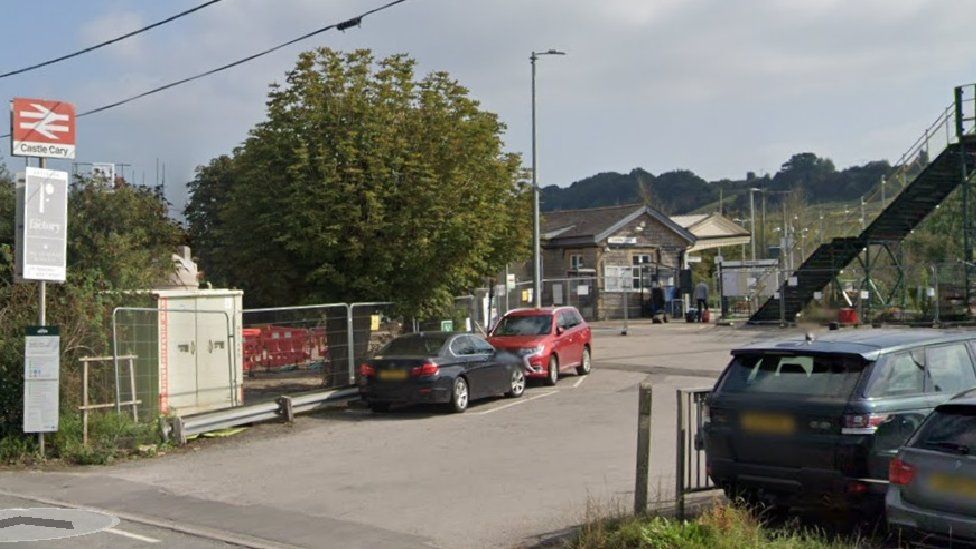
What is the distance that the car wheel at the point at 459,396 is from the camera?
1788 centimetres

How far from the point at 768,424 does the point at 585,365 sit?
52.2ft

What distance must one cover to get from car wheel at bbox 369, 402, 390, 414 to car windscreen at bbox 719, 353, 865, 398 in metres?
10.1

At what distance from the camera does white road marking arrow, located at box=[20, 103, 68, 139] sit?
46.4 ft

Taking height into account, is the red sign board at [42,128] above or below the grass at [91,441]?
above

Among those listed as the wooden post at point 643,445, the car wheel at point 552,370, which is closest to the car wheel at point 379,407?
the car wheel at point 552,370

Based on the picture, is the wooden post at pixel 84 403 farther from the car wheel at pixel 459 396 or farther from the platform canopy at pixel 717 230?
the platform canopy at pixel 717 230

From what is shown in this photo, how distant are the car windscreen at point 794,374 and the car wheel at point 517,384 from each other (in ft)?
36.8

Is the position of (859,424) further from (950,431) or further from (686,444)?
(686,444)

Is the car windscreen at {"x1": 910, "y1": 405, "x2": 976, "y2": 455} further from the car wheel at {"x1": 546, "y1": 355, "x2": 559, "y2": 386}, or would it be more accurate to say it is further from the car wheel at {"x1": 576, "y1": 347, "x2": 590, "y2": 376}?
the car wheel at {"x1": 576, "y1": 347, "x2": 590, "y2": 376}

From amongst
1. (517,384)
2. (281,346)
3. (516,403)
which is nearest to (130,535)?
(281,346)

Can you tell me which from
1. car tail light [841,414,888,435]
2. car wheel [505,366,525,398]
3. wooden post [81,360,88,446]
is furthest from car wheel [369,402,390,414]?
car tail light [841,414,888,435]

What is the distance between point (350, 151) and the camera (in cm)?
1900

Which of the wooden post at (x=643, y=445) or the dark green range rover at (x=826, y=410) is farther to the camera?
the wooden post at (x=643, y=445)

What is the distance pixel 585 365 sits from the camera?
24.0m
